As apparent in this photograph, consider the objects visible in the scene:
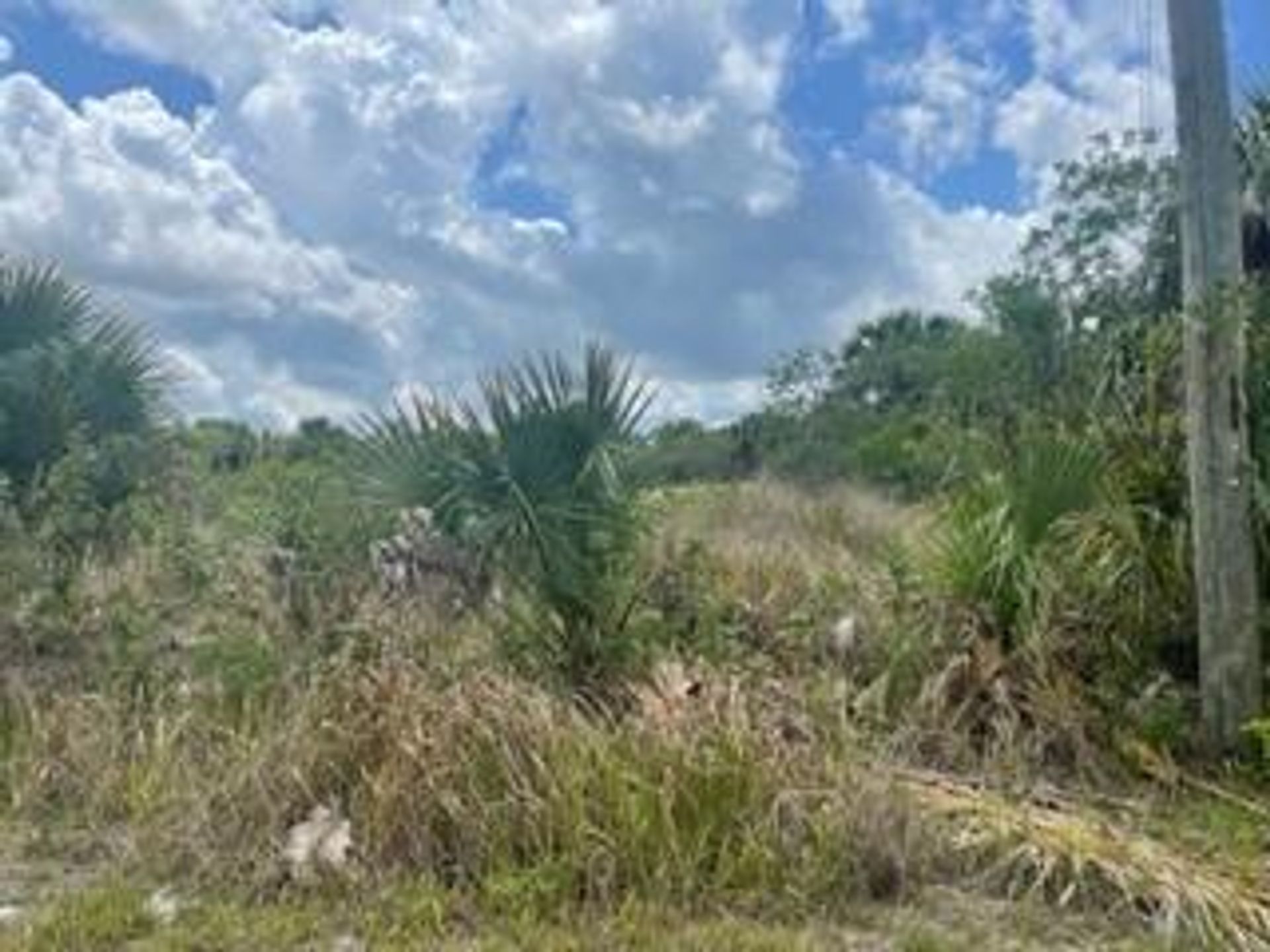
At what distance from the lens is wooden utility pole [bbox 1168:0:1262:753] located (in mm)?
8625

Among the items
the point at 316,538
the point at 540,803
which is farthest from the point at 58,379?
the point at 540,803

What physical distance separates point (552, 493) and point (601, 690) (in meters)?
1.07

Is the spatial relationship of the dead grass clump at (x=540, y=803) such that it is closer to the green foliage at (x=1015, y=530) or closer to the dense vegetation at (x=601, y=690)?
the dense vegetation at (x=601, y=690)

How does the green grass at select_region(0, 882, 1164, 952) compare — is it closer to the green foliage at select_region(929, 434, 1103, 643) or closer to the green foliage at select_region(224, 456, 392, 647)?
the green foliage at select_region(224, 456, 392, 647)

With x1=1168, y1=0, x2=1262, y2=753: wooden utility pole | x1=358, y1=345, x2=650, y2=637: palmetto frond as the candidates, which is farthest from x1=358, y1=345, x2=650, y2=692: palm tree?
x1=1168, y1=0, x2=1262, y2=753: wooden utility pole

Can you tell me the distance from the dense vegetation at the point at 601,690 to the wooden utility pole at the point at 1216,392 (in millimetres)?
314

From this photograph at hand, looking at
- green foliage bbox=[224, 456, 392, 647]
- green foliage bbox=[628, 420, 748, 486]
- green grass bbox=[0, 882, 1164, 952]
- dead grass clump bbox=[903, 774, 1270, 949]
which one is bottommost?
green grass bbox=[0, 882, 1164, 952]

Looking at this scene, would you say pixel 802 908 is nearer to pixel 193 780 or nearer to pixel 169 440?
pixel 193 780

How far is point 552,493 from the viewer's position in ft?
27.9

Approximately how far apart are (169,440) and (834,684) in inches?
254

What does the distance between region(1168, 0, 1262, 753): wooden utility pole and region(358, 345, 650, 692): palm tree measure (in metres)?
2.90

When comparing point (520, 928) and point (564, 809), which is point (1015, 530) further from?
point (520, 928)

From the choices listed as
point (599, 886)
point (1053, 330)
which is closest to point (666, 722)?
point (599, 886)

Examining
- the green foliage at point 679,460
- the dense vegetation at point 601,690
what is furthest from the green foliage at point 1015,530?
the green foliage at point 679,460
